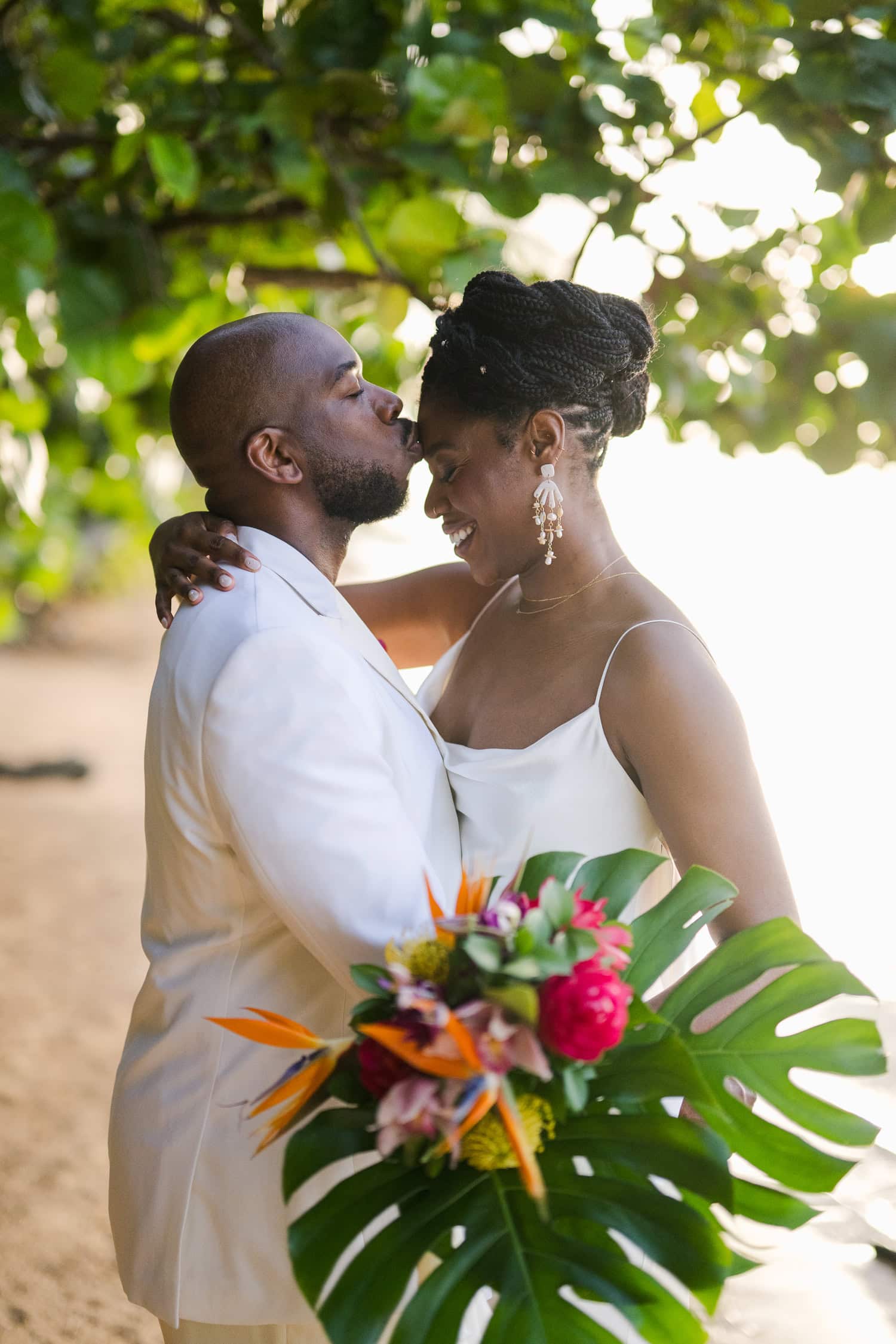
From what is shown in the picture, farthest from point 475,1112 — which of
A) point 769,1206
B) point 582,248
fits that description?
point 582,248

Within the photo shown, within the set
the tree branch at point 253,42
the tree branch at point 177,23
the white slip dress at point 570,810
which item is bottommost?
the white slip dress at point 570,810

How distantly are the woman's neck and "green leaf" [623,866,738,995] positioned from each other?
0.83 m

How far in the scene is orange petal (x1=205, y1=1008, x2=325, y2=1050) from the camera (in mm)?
1267

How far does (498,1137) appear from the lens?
4.01ft

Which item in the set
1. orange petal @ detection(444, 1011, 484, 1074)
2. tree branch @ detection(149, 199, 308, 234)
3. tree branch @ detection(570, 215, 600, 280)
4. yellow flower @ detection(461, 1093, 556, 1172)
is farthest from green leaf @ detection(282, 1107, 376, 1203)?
tree branch @ detection(149, 199, 308, 234)

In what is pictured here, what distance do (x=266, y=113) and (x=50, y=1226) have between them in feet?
11.2

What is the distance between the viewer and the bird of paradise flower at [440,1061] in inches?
43.1

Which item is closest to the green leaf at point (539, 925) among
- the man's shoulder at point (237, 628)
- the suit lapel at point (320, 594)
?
the man's shoulder at point (237, 628)

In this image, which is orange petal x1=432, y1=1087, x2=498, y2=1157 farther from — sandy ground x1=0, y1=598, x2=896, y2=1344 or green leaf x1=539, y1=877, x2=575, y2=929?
sandy ground x1=0, y1=598, x2=896, y2=1344

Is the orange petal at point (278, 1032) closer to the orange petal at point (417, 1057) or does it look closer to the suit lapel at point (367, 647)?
the orange petal at point (417, 1057)

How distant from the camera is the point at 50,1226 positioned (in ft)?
12.5

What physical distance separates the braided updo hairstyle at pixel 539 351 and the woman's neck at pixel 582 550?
0.50 feet

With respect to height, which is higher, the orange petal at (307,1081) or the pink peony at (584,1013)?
the pink peony at (584,1013)

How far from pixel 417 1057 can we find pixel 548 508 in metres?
1.20
